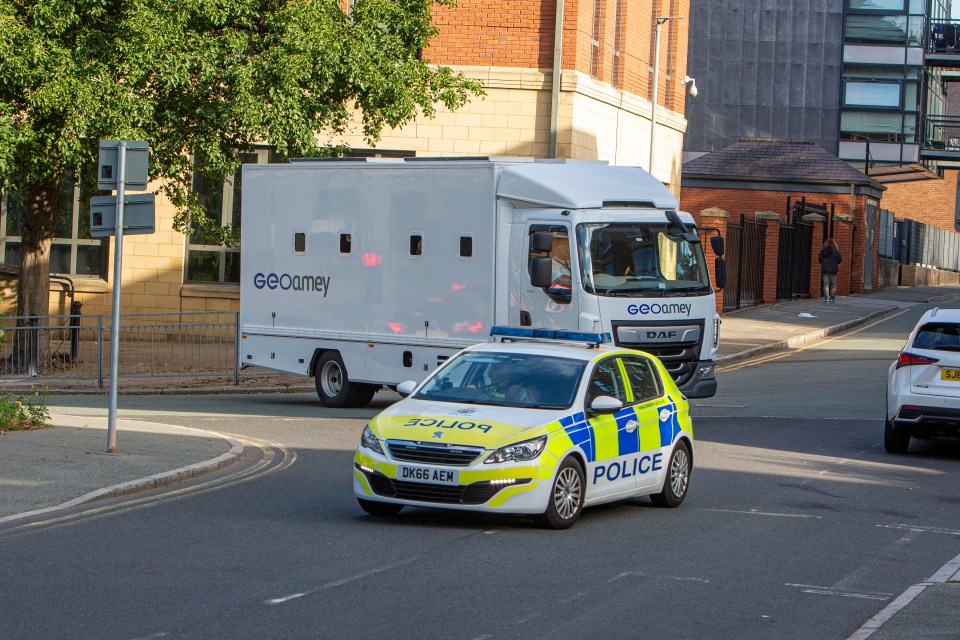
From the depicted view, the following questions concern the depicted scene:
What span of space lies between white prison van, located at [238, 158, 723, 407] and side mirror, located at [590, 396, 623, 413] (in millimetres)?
6085

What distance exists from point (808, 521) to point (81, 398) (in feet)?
46.3

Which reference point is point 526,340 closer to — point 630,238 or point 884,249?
point 630,238

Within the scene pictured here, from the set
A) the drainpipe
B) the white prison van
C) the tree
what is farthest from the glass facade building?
the white prison van

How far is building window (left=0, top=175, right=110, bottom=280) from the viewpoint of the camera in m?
32.7

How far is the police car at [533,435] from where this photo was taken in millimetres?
10117

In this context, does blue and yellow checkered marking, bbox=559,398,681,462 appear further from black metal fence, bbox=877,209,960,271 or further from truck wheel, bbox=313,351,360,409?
black metal fence, bbox=877,209,960,271

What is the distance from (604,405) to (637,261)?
679cm

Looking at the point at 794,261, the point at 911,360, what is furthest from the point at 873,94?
the point at 911,360

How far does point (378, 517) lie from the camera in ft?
36.0

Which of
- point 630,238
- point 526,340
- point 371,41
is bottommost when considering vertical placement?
point 526,340

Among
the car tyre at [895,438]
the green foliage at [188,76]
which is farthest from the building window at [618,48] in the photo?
the car tyre at [895,438]

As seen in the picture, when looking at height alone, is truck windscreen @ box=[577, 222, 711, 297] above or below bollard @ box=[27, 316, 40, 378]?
above

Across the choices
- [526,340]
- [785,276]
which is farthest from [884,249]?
[526,340]

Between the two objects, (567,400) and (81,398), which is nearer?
(567,400)
